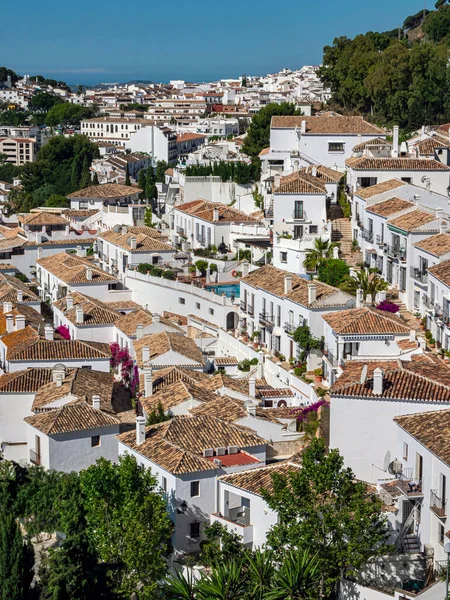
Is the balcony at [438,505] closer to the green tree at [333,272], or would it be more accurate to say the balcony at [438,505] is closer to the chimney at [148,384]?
the chimney at [148,384]

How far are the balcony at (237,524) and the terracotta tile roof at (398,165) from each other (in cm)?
2303

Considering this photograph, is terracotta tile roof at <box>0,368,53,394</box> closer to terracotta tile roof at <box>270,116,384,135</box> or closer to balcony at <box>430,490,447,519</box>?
balcony at <box>430,490,447,519</box>

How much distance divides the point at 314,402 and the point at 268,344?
20.1ft

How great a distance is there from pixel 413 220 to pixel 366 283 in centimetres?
271

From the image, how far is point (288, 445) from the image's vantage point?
3098 cm

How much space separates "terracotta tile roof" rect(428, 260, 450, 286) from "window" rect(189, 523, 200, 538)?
38.0 ft

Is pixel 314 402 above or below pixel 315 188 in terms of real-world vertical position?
below

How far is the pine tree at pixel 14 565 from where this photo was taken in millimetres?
24359

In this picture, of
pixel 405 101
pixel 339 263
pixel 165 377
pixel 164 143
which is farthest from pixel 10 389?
pixel 164 143

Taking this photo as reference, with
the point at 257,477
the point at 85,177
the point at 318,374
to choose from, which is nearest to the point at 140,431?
the point at 257,477

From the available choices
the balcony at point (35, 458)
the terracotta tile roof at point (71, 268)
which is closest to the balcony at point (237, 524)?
the balcony at point (35, 458)

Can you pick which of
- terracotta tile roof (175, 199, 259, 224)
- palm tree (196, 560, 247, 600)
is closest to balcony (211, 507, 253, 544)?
palm tree (196, 560, 247, 600)

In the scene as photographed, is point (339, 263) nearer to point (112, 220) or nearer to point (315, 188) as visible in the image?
point (315, 188)

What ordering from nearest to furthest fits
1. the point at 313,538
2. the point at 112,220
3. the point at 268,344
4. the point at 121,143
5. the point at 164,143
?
the point at 313,538 → the point at 268,344 → the point at 112,220 → the point at 164,143 → the point at 121,143
